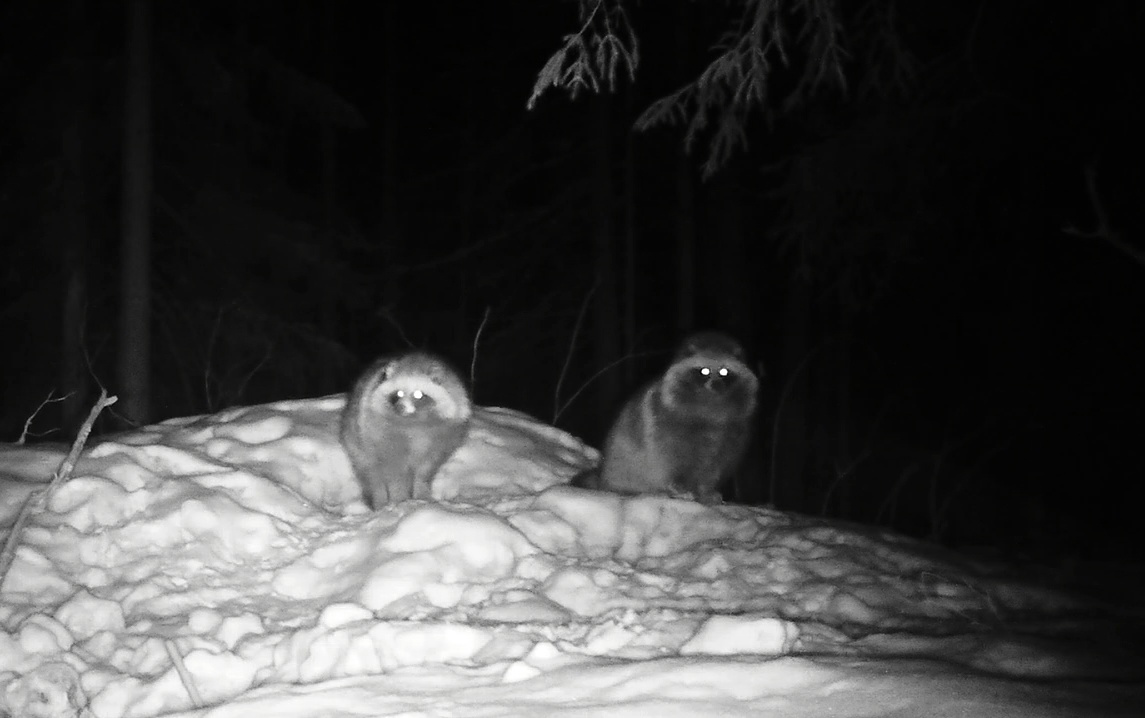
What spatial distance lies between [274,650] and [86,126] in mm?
10621

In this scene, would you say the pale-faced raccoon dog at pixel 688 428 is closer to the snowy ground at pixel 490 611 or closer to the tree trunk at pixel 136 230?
the snowy ground at pixel 490 611

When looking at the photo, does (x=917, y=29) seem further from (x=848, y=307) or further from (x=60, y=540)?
(x=60, y=540)

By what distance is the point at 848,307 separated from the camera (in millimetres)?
7621

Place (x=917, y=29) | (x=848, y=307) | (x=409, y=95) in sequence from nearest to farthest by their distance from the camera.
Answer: (x=917, y=29), (x=848, y=307), (x=409, y=95)

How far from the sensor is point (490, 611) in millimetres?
3941

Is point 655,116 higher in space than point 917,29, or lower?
lower

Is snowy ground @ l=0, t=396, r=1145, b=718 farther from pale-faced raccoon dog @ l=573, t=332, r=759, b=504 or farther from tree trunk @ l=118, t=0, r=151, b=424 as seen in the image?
tree trunk @ l=118, t=0, r=151, b=424

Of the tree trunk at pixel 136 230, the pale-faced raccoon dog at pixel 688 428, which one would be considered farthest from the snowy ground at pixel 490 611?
the tree trunk at pixel 136 230

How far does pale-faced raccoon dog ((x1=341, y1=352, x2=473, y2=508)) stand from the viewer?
6.57m

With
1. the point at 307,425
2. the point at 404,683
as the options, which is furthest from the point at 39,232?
the point at 404,683

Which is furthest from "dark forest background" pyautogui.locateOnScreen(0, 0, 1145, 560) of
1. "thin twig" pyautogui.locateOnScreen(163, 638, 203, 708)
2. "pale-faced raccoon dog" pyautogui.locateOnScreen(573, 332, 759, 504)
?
"thin twig" pyautogui.locateOnScreen(163, 638, 203, 708)

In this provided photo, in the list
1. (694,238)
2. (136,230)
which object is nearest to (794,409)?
(694,238)

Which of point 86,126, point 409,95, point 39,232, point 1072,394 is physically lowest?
point 1072,394

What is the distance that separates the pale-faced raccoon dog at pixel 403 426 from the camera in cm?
657
